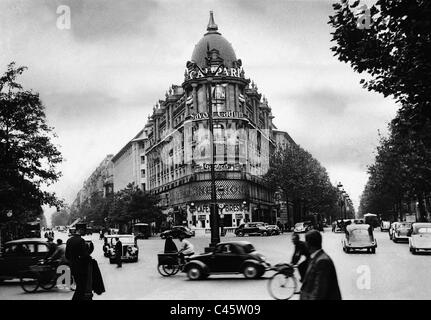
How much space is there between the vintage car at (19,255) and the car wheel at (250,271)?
291 inches

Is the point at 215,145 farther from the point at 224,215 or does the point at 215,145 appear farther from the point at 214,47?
the point at 214,47

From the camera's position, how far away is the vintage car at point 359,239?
83.1ft

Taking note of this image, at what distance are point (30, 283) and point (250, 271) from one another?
6.94 meters

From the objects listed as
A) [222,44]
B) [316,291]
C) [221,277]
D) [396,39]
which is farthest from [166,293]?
[222,44]

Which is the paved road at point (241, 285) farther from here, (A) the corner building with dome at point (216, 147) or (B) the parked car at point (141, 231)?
(A) the corner building with dome at point (216, 147)

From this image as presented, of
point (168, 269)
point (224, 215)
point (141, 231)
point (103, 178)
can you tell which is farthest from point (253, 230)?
point (103, 178)

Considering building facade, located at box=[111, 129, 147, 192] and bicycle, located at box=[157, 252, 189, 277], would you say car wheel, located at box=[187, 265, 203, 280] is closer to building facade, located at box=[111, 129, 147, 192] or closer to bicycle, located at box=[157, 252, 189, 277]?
bicycle, located at box=[157, 252, 189, 277]

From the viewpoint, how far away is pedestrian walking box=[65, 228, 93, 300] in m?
9.54

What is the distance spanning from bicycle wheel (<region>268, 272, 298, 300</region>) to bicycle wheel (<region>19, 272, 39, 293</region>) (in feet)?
23.2

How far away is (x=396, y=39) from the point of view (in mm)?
12789

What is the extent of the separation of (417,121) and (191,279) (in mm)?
8943

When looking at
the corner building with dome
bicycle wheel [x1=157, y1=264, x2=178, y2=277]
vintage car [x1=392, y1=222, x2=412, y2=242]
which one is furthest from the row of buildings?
bicycle wheel [x1=157, y1=264, x2=178, y2=277]

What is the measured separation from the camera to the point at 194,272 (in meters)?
16.8
